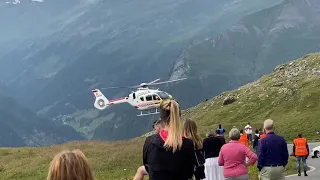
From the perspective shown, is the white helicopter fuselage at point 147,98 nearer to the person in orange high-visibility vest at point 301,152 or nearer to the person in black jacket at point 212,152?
the person in orange high-visibility vest at point 301,152

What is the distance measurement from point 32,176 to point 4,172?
12.2 feet

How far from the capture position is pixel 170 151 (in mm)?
7660

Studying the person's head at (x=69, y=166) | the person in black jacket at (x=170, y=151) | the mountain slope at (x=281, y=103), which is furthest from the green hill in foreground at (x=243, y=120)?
the person's head at (x=69, y=166)

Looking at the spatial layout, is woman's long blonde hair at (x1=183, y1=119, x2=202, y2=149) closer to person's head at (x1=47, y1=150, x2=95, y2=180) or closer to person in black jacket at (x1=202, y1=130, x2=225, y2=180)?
person in black jacket at (x1=202, y1=130, x2=225, y2=180)

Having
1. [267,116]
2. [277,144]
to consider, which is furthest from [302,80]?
[277,144]

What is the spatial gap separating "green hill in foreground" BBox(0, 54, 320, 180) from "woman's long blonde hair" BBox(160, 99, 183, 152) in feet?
42.3

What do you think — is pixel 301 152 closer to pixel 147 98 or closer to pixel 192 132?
pixel 192 132

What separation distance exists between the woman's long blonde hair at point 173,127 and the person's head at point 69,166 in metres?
1.84

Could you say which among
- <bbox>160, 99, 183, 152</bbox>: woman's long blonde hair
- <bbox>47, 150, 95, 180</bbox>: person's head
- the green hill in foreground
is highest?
the green hill in foreground

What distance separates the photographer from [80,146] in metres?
43.8

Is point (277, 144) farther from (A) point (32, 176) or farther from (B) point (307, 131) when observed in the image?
(B) point (307, 131)

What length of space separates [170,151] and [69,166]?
2.06m

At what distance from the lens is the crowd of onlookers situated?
6.11 m

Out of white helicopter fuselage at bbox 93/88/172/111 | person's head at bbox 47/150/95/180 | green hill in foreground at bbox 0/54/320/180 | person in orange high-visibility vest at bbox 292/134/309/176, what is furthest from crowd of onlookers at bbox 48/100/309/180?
white helicopter fuselage at bbox 93/88/172/111
